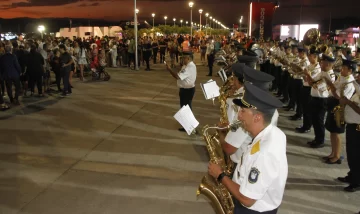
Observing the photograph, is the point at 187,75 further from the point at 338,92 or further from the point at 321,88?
the point at 338,92

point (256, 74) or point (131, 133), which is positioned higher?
point (256, 74)

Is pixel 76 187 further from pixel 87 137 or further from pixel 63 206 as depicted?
pixel 87 137

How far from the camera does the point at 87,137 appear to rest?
27.2 ft

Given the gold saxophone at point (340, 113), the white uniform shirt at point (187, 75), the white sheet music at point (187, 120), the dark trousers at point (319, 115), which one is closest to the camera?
the white sheet music at point (187, 120)

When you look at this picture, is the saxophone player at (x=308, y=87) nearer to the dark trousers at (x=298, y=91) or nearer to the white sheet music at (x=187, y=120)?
the dark trousers at (x=298, y=91)

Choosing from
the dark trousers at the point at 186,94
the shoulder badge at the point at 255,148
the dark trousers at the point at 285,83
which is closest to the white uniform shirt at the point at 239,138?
the shoulder badge at the point at 255,148

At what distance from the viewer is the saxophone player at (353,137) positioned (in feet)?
18.2

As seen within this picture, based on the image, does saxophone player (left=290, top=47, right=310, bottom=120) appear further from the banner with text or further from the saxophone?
the banner with text

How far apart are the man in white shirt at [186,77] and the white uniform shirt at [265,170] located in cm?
559

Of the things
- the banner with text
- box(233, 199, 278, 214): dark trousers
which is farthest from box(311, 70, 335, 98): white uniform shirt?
the banner with text

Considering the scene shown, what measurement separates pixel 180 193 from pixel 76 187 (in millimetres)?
1709

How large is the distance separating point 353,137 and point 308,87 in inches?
128

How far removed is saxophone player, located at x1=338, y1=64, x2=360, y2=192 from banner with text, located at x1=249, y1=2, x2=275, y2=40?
1918 centimetres

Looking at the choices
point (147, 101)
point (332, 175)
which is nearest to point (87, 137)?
point (147, 101)
